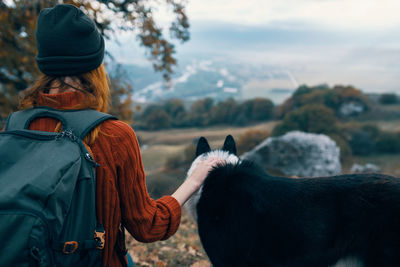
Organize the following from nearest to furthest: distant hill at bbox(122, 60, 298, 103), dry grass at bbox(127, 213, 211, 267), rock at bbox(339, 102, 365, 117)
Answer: dry grass at bbox(127, 213, 211, 267) → rock at bbox(339, 102, 365, 117) → distant hill at bbox(122, 60, 298, 103)

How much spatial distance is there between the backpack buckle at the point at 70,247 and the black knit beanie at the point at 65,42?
1.01 meters

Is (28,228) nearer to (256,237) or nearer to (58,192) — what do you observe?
(58,192)

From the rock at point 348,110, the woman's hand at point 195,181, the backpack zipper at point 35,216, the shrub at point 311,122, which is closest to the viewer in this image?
the backpack zipper at point 35,216

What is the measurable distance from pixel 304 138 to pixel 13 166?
Result: 14.9 meters

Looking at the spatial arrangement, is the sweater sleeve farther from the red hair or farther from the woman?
the red hair

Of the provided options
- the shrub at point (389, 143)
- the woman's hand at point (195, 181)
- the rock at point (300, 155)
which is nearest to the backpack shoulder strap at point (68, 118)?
the woman's hand at point (195, 181)

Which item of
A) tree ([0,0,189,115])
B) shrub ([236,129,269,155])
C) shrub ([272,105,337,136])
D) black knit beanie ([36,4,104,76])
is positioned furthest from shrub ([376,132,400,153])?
black knit beanie ([36,4,104,76])

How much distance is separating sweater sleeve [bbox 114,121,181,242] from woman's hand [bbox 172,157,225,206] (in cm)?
7

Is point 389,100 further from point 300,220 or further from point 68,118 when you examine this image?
point 68,118

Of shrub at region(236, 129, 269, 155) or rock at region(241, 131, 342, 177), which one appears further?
shrub at region(236, 129, 269, 155)

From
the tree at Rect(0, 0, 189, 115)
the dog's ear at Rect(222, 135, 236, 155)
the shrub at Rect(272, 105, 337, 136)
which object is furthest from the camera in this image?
the shrub at Rect(272, 105, 337, 136)

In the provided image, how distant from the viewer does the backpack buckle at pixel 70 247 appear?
4.79 ft

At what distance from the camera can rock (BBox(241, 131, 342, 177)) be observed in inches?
560

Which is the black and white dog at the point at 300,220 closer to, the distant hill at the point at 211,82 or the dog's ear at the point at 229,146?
the dog's ear at the point at 229,146
